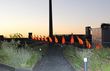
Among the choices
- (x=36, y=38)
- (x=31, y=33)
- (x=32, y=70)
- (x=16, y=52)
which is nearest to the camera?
(x=32, y=70)

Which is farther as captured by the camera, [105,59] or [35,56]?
[35,56]

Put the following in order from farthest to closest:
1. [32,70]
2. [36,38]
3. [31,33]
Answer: [31,33] → [36,38] → [32,70]

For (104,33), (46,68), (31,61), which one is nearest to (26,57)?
(31,61)

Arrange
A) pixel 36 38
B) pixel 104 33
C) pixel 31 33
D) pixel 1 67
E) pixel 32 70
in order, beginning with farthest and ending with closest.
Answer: pixel 31 33 < pixel 36 38 < pixel 104 33 < pixel 1 67 < pixel 32 70

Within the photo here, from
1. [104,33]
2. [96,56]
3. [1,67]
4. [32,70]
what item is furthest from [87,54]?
[104,33]

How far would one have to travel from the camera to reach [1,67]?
19.4 m

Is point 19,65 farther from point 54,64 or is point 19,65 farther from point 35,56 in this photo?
point 35,56

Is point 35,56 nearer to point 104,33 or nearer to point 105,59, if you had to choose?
point 105,59

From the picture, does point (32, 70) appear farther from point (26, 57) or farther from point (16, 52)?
point (16, 52)

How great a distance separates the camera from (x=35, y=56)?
22516 mm

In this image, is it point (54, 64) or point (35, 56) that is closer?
point (54, 64)

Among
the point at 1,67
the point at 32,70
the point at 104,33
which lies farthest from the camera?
the point at 104,33

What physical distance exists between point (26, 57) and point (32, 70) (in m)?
2.05

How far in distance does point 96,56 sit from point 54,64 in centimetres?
224
